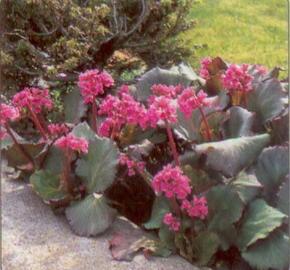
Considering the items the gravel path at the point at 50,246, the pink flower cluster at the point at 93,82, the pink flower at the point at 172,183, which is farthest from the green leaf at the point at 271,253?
the pink flower cluster at the point at 93,82

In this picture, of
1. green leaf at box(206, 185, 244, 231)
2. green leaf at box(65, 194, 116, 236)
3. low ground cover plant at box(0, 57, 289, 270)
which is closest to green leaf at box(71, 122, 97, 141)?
low ground cover plant at box(0, 57, 289, 270)

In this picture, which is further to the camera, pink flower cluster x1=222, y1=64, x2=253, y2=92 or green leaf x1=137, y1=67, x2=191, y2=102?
green leaf x1=137, y1=67, x2=191, y2=102

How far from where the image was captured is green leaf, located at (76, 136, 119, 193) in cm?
309

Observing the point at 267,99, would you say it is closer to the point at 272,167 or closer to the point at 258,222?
the point at 272,167

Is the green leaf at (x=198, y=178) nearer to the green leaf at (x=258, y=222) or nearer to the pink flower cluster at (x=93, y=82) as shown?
the green leaf at (x=258, y=222)

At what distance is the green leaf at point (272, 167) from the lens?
293 centimetres

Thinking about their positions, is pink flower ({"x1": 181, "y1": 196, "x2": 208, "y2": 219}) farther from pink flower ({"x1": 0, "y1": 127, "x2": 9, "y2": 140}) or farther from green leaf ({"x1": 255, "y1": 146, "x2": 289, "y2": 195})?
pink flower ({"x1": 0, "y1": 127, "x2": 9, "y2": 140})

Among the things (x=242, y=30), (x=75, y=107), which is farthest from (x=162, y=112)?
(x=242, y=30)

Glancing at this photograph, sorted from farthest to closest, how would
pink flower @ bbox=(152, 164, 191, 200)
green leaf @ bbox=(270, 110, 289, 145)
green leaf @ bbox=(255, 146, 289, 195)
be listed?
green leaf @ bbox=(270, 110, 289, 145)
green leaf @ bbox=(255, 146, 289, 195)
pink flower @ bbox=(152, 164, 191, 200)

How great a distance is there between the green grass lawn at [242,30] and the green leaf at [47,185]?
3252 mm

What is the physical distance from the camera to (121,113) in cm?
308

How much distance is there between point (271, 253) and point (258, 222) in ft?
0.39

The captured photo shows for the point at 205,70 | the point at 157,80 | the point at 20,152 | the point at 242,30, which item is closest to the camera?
the point at 20,152

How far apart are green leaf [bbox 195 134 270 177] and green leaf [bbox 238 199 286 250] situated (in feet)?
0.50
